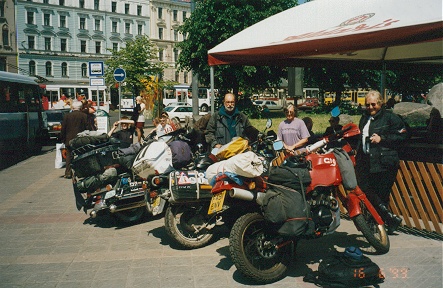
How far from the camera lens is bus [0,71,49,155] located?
48.5 feet

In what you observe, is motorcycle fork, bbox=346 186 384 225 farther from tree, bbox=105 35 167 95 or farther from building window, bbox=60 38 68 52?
building window, bbox=60 38 68 52

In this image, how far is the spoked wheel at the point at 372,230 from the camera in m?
5.04

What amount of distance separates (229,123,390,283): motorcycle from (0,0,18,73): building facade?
64.9 m

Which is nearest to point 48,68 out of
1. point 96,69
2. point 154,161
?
point 96,69

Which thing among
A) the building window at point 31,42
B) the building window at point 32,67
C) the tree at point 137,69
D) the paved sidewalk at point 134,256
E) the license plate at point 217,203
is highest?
the building window at point 31,42

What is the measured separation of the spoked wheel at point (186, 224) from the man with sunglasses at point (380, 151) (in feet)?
6.92

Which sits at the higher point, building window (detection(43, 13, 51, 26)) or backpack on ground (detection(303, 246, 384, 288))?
building window (detection(43, 13, 51, 26))

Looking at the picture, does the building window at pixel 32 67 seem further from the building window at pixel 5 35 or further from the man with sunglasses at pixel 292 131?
the man with sunglasses at pixel 292 131

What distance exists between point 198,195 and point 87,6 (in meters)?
75.8

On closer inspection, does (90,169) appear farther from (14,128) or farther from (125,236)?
(14,128)

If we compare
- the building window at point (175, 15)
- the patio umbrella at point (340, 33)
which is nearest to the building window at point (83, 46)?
the building window at point (175, 15)

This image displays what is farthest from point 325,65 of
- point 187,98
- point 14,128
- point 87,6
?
point 87,6

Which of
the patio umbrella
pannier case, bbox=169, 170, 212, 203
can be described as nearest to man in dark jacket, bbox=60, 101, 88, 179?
the patio umbrella

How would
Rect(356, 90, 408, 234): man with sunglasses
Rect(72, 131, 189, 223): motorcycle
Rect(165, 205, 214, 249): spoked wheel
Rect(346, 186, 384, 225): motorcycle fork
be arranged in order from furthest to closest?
Rect(72, 131, 189, 223): motorcycle
Rect(356, 90, 408, 234): man with sunglasses
Rect(165, 205, 214, 249): spoked wheel
Rect(346, 186, 384, 225): motorcycle fork
